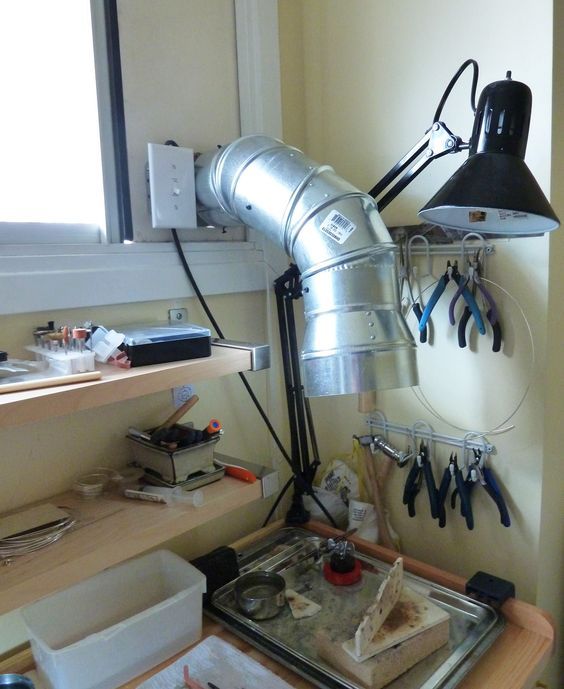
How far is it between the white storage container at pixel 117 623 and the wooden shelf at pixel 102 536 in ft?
0.47

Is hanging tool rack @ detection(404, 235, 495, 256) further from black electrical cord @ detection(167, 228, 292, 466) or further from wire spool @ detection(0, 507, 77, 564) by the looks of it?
wire spool @ detection(0, 507, 77, 564)

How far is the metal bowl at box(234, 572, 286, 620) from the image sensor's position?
1.06m

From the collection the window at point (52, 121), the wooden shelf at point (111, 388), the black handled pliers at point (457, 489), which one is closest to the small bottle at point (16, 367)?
the wooden shelf at point (111, 388)

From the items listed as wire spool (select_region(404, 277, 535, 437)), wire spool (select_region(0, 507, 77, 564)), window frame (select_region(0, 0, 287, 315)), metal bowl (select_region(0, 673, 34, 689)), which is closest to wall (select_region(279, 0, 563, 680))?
wire spool (select_region(404, 277, 535, 437))

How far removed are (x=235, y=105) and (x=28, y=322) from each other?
71 cm

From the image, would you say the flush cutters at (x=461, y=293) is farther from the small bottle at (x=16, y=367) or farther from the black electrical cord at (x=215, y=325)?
the small bottle at (x=16, y=367)

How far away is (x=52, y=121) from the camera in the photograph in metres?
1.07

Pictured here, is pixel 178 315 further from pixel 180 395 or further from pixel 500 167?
pixel 500 167

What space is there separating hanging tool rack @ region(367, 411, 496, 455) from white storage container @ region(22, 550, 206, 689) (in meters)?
0.58

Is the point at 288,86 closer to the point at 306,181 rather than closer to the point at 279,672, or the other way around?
the point at 306,181

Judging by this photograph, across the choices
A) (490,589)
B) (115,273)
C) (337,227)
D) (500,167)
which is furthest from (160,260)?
(490,589)

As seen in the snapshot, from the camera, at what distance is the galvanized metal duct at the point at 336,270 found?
0.91 m

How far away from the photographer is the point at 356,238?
3.03ft

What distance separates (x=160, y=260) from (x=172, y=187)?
0.15m
